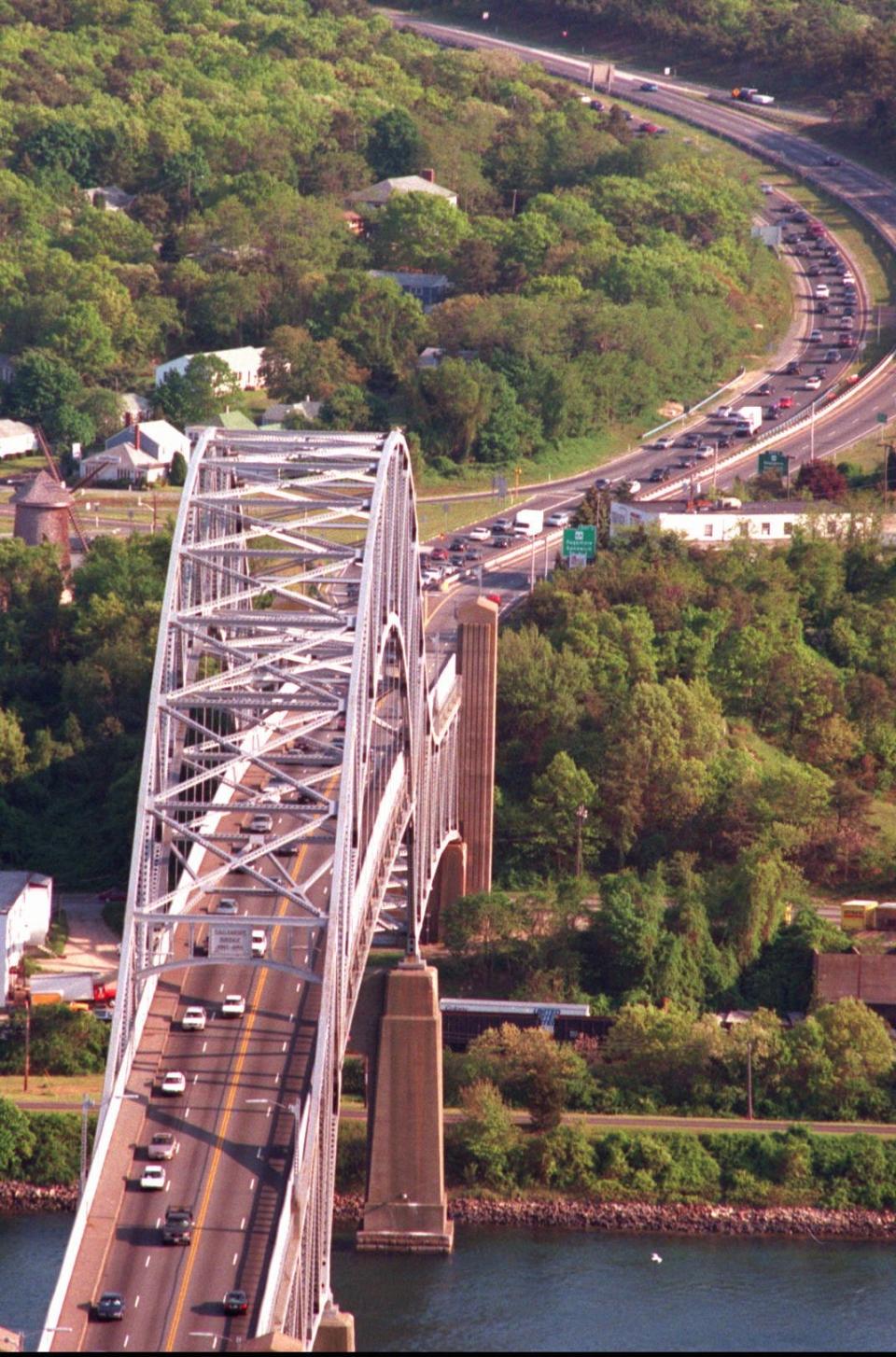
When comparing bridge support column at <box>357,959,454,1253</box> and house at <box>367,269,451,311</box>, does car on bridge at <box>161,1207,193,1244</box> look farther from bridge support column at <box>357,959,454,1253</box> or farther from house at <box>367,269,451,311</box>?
house at <box>367,269,451,311</box>

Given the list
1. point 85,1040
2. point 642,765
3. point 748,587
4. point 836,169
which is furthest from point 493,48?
point 85,1040

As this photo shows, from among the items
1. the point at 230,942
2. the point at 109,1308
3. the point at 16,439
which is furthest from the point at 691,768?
the point at 16,439

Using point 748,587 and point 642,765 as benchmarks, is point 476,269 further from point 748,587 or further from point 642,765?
point 642,765

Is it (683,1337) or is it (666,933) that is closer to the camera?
(683,1337)

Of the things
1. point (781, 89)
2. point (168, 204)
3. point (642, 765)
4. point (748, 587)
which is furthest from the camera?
point (781, 89)

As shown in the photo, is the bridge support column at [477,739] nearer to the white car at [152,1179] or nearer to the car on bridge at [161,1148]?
the car on bridge at [161,1148]

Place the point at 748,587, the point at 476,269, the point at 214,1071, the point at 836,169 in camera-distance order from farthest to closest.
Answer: the point at 836,169, the point at 476,269, the point at 748,587, the point at 214,1071
